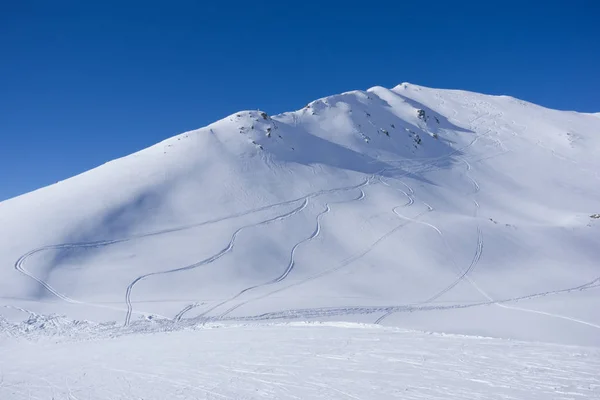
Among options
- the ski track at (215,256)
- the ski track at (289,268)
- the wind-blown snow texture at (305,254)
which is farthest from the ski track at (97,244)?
the ski track at (289,268)

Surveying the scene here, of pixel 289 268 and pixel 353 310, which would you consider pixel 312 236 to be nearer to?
pixel 289 268

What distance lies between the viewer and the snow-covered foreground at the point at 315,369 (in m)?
8.42

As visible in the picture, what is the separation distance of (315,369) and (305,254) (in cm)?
2060

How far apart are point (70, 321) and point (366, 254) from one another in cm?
2042

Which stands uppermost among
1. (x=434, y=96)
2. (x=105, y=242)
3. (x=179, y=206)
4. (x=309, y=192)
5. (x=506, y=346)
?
(x=434, y=96)

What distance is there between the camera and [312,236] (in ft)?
110

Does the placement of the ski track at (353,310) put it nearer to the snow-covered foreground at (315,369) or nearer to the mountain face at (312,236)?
the mountain face at (312,236)

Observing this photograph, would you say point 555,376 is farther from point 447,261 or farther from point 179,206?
point 179,206

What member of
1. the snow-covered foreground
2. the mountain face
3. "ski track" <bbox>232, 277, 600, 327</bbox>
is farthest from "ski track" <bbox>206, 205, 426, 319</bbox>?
the snow-covered foreground

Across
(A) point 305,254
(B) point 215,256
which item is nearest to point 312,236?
(A) point 305,254

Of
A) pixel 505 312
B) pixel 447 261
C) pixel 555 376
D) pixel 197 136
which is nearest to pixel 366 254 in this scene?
pixel 447 261

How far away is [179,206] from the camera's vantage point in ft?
118

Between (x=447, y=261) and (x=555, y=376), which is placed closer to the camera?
(x=555, y=376)

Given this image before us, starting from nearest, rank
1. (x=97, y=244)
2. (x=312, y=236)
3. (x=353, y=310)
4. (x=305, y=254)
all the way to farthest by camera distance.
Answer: (x=353, y=310) < (x=97, y=244) < (x=305, y=254) < (x=312, y=236)
